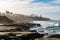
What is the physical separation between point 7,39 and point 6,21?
2.03 meters

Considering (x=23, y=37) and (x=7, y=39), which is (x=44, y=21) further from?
(x=7, y=39)

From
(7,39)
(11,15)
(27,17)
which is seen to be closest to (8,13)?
(11,15)

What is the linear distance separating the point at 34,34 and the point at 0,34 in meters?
1.68

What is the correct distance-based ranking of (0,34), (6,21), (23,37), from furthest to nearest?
(6,21), (23,37), (0,34)

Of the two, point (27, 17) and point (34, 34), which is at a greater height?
point (27, 17)

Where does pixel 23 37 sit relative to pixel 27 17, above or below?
below

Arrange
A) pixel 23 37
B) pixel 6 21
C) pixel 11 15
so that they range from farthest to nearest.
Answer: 1. pixel 6 21
2. pixel 11 15
3. pixel 23 37

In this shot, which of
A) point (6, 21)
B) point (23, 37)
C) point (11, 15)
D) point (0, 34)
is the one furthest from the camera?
point (6, 21)

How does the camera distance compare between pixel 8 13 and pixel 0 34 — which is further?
pixel 8 13

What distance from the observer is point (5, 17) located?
29.1ft

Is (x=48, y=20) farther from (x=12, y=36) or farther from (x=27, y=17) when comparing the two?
(x=12, y=36)

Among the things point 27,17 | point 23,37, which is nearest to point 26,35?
point 23,37

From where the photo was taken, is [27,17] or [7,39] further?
[27,17]

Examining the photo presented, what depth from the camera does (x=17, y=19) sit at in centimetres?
870
